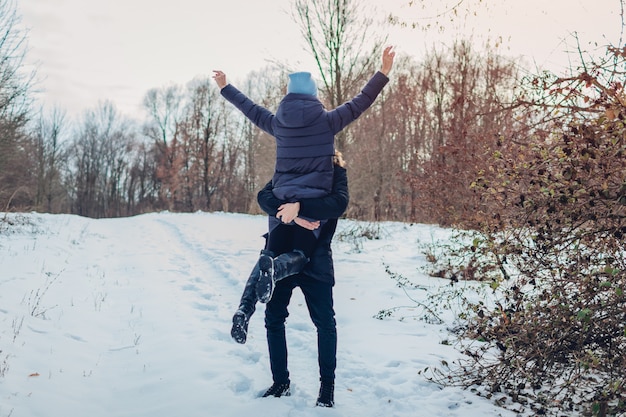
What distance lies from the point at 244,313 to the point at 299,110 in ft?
4.66

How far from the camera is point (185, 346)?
14.9ft

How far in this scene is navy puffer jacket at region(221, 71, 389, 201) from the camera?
3182 millimetres

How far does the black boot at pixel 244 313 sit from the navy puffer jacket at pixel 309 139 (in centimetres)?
63

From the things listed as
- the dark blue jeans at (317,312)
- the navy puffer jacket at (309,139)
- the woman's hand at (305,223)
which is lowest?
the dark blue jeans at (317,312)

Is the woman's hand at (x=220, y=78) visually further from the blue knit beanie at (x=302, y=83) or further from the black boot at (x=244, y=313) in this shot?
the black boot at (x=244, y=313)

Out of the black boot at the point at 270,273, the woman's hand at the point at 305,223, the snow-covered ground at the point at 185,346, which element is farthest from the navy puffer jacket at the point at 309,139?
the snow-covered ground at the point at 185,346

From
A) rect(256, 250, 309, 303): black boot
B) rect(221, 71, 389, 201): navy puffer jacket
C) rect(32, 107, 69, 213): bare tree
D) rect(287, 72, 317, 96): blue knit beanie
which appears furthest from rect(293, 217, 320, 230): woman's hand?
rect(32, 107, 69, 213): bare tree

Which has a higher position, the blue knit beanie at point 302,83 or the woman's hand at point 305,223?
the blue knit beanie at point 302,83

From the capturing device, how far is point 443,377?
379 cm

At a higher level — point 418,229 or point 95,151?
point 95,151

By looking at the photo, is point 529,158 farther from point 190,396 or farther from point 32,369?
point 32,369

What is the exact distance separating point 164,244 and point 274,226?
9897mm

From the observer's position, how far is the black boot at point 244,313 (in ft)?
9.43

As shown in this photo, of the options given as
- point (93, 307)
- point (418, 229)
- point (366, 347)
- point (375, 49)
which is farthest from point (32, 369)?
point (375, 49)
